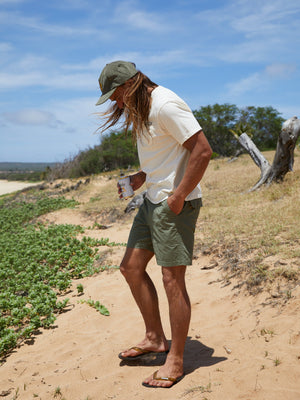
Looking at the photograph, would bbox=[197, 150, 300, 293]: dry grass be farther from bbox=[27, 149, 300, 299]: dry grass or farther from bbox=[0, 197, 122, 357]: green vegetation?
bbox=[0, 197, 122, 357]: green vegetation

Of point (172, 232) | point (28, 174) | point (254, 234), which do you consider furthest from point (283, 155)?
point (28, 174)

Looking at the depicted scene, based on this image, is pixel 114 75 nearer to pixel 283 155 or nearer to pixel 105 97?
pixel 105 97

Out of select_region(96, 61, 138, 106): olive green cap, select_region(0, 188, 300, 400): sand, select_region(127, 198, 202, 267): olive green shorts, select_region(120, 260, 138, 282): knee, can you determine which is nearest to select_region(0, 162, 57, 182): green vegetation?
select_region(0, 188, 300, 400): sand

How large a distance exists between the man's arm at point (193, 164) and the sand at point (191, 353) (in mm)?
1211

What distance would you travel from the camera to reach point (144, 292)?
2916mm

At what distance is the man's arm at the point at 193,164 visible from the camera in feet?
7.93

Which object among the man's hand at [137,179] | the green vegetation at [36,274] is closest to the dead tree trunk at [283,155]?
the green vegetation at [36,274]

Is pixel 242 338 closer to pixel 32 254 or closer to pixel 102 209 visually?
pixel 32 254

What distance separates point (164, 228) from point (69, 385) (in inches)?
55.6

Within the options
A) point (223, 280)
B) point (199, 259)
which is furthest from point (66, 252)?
point (223, 280)

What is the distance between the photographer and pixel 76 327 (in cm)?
425

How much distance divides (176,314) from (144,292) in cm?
37

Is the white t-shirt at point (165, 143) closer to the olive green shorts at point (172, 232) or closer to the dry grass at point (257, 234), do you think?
the olive green shorts at point (172, 232)

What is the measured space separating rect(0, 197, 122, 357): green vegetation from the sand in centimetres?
21
